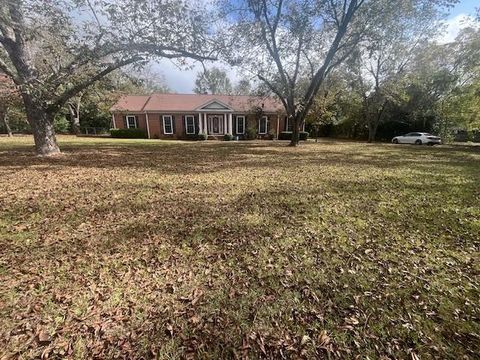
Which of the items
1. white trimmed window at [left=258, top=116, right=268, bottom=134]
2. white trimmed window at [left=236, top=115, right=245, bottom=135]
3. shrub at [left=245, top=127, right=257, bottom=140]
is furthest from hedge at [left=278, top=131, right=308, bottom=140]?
white trimmed window at [left=236, top=115, right=245, bottom=135]

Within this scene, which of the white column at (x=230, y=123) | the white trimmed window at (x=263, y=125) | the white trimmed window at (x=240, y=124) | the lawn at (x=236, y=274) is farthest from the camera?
the white trimmed window at (x=263, y=125)

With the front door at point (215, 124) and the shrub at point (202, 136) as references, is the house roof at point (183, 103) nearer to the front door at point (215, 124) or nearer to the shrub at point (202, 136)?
the front door at point (215, 124)

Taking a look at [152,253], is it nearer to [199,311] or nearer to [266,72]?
[199,311]

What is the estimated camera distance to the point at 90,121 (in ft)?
117

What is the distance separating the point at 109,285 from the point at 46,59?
11620 mm

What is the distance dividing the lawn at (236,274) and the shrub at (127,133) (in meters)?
22.5

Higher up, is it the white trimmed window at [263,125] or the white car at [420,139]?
the white trimmed window at [263,125]

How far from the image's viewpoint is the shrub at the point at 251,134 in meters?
30.1

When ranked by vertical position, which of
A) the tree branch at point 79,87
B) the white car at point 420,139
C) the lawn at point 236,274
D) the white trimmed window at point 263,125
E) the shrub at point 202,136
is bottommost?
the lawn at point 236,274

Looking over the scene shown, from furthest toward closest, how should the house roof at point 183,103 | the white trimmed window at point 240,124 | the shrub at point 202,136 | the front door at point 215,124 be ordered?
1. the white trimmed window at point 240,124
2. the front door at point 215,124
3. the house roof at point 183,103
4. the shrub at point 202,136

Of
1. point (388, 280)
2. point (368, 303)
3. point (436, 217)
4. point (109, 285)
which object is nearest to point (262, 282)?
point (368, 303)

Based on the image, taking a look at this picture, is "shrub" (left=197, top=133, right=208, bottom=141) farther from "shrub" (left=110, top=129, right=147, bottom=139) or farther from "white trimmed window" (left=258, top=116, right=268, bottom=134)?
"white trimmed window" (left=258, top=116, right=268, bottom=134)

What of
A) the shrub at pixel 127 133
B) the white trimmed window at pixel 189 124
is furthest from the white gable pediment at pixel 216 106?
the shrub at pixel 127 133

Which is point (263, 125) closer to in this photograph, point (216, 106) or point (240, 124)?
point (240, 124)
